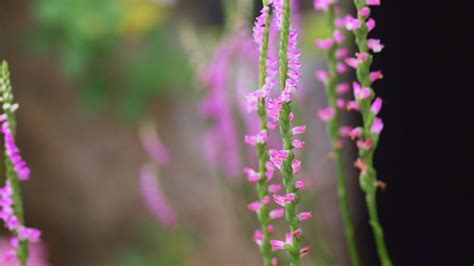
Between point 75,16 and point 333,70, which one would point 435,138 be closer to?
point 333,70

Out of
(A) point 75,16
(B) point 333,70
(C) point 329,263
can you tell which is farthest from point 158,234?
(B) point 333,70

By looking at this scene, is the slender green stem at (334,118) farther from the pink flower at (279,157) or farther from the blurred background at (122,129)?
the blurred background at (122,129)

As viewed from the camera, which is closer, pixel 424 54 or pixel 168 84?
pixel 424 54

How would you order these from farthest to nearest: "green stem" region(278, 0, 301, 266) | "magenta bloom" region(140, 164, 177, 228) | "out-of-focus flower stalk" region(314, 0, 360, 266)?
"magenta bloom" region(140, 164, 177, 228) → "out-of-focus flower stalk" region(314, 0, 360, 266) → "green stem" region(278, 0, 301, 266)

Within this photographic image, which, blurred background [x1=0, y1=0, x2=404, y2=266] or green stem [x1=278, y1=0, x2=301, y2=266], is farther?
blurred background [x1=0, y1=0, x2=404, y2=266]

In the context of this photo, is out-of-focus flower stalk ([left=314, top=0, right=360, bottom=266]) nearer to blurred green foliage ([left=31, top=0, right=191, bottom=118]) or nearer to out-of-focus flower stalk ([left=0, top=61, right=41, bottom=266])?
out-of-focus flower stalk ([left=0, top=61, right=41, bottom=266])

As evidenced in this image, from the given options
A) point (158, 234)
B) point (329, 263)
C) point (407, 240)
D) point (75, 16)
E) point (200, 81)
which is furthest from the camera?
point (158, 234)

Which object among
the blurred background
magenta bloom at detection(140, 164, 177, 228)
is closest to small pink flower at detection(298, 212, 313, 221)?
magenta bloom at detection(140, 164, 177, 228)

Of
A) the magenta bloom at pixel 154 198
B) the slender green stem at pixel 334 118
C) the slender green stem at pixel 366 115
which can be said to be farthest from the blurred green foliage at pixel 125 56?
the slender green stem at pixel 366 115

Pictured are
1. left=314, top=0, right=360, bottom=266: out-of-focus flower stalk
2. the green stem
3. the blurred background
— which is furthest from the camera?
the blurred background
